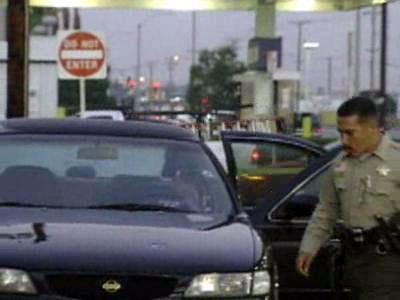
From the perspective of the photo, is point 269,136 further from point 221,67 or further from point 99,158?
point 221,67

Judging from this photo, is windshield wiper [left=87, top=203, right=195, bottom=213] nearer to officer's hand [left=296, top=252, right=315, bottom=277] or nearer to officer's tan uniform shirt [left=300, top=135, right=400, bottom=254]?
officer's hand [left=296, top=252, right=315, bottom=277]

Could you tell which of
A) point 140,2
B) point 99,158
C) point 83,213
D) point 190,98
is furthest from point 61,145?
point 190,98

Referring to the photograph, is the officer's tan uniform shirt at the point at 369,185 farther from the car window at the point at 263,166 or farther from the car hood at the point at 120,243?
the car window at the point at 263,166

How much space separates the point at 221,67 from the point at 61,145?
63.2 metres

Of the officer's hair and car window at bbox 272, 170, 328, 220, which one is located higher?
the officer's hair

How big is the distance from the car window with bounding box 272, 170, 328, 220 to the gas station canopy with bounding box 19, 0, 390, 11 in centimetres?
2948

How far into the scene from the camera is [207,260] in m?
6.23

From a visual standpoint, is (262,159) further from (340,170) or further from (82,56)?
(82,56)

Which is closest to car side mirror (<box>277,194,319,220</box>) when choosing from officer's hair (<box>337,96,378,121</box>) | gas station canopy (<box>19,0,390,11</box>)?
officer's hair (<box>337,96,378,121</box>)

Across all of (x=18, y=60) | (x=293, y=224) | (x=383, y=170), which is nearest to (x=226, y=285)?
(x=383, y=170)

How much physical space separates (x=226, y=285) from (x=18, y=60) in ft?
32.9

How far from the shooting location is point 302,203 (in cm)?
831

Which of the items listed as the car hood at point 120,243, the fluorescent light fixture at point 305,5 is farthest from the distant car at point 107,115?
the fluorescent light fixture at point 305,5

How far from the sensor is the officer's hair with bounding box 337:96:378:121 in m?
6.46
